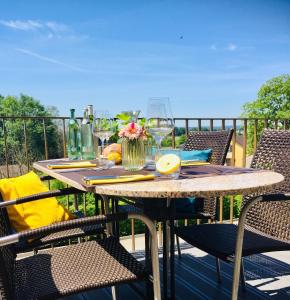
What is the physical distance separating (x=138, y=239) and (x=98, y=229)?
295 centimetres

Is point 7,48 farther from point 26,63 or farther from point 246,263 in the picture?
point 246,263

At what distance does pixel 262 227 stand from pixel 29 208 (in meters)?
1.52

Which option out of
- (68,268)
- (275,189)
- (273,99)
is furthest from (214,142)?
(273,99)

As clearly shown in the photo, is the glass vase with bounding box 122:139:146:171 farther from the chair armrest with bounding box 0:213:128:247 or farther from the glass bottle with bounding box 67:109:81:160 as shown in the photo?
the glass bottle with bounding box 67:109:81:160

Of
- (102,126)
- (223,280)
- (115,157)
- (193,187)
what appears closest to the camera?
(193,187)

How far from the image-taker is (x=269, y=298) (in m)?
2.36

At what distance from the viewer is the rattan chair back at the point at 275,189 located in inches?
78.6

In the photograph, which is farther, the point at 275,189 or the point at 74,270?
the point at 275,189

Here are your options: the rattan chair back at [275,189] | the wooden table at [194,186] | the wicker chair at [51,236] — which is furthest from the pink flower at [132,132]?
the rattan chair back at [275,189]

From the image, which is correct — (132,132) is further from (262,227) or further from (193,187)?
(262,227)

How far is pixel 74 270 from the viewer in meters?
1.55

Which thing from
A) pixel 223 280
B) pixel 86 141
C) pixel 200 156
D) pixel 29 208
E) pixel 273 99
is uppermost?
pixel 273 99

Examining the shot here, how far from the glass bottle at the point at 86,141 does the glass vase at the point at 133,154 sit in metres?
0.89

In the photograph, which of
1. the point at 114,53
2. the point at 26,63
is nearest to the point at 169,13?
the point at 114,53
